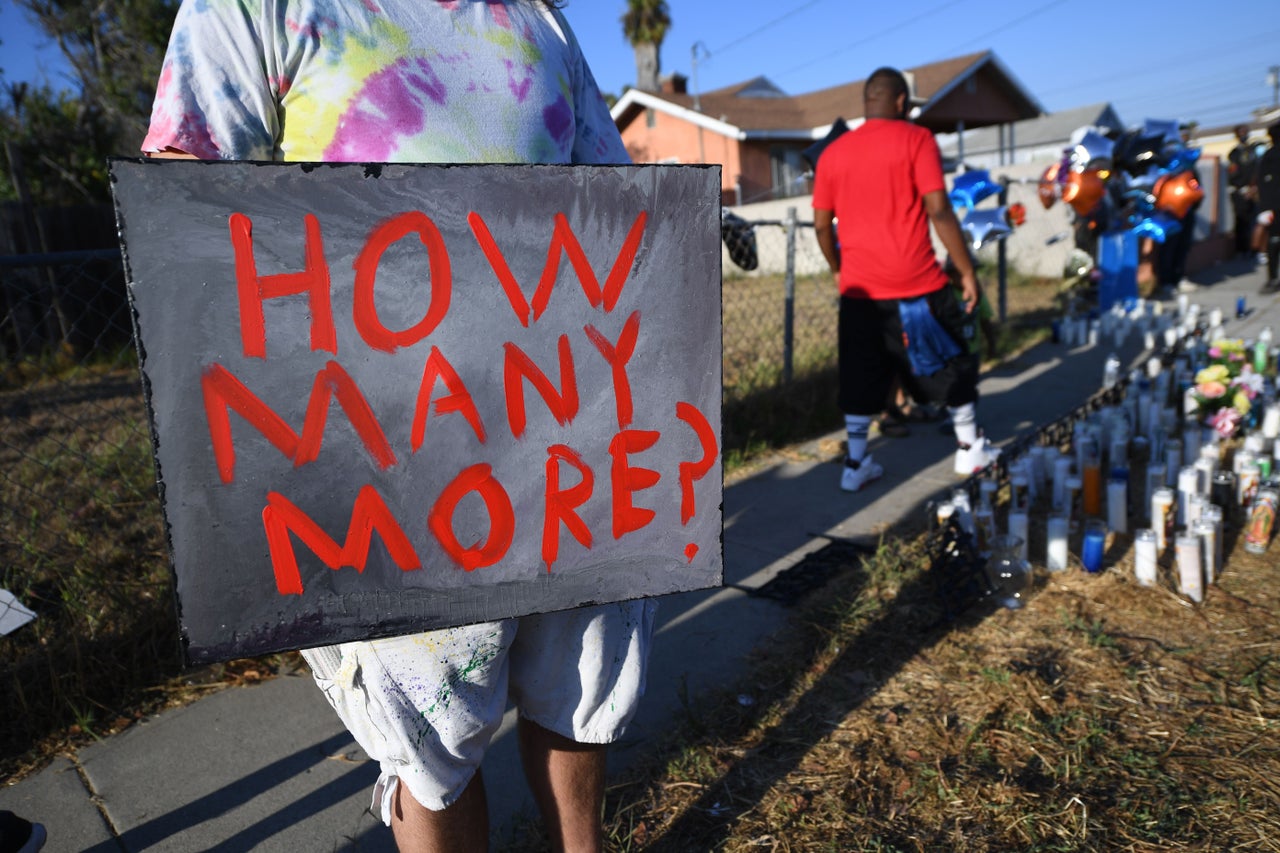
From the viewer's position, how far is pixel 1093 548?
119 inches

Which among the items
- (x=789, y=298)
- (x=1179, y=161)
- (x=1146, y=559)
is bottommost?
(x=1146, y=559)

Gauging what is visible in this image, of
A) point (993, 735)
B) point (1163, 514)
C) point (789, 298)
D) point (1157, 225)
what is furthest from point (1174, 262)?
point (993, 735)

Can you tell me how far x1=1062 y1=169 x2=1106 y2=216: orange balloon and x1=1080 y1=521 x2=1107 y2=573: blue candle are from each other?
4.44 m

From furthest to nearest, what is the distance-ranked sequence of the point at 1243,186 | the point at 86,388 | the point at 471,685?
the point at 1243,186 → the point at 86,388 → the point at 471,685

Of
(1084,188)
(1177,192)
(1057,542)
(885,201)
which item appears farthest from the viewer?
(1177,192)

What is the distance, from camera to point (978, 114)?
22.7m

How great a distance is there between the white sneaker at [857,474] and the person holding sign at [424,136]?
2.84 metres

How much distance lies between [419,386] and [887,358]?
3258 millimetres

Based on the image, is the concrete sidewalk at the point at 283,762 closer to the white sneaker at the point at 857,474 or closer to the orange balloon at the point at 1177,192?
the white sneaker at the point at 857,474

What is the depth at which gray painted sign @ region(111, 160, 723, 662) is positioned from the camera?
1062mm

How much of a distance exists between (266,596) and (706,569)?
2.06ft

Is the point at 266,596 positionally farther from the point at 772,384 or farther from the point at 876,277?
the point at 772,384

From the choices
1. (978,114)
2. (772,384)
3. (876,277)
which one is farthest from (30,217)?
(978,114)

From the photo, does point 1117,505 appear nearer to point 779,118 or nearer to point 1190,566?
point 1190,566
